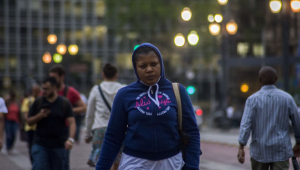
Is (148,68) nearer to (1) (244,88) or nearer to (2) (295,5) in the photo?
(2) (295,5)

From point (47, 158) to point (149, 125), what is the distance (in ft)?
9.92

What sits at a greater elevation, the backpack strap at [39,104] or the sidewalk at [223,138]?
the backpack strap at [39,104]

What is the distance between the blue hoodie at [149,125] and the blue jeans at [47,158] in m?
2.67

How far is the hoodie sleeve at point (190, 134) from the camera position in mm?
3404

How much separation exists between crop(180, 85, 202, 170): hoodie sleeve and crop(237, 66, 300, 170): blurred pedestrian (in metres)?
2.01

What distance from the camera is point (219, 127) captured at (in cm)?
2806

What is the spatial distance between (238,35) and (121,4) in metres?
10.5

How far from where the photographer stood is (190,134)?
3.44 meters

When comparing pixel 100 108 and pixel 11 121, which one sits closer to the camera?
pixel 100 108

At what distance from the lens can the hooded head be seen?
3.39 metres

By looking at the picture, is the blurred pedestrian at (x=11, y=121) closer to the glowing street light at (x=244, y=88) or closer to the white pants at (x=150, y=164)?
the white pants at (x=150, y=164)

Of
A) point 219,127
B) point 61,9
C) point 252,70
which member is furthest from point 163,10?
point 61,9

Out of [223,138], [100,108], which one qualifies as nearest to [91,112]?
[100,108]

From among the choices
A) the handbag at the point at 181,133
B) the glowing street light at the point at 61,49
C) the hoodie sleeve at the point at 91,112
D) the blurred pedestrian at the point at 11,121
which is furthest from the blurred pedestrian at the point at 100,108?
the glowing street light at the point at 61,49
